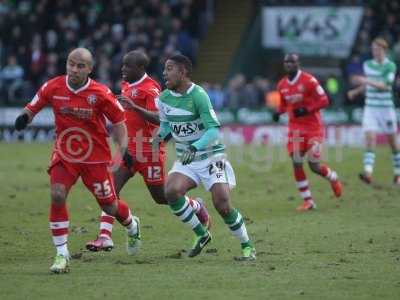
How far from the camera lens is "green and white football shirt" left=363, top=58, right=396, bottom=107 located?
19.2 meters

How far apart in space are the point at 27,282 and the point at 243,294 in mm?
2145

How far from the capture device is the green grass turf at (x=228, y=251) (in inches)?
368

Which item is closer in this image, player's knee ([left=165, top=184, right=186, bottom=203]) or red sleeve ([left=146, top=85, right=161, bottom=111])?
player's knee ([left=165, top=184, right=186, bottom=203])

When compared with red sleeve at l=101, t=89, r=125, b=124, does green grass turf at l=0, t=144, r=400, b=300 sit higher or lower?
lower

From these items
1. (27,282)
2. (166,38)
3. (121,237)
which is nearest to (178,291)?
(27,282)

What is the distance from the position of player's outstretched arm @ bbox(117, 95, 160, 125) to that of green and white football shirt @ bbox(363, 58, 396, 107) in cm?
840

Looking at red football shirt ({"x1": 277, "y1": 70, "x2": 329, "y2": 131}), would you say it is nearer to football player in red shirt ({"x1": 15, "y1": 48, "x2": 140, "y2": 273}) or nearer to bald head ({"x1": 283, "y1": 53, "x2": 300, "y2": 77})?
bald head ({"x1": 283, "y1": 53, "x2": 300, "y2": 77})

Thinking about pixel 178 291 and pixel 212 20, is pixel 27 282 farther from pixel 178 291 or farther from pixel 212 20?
pixel 212 20

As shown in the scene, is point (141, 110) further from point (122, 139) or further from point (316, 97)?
point (316, 97)

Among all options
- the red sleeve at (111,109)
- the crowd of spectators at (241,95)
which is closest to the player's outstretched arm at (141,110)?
the red sleeve at (111,109)

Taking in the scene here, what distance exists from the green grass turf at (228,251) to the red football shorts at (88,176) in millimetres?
782

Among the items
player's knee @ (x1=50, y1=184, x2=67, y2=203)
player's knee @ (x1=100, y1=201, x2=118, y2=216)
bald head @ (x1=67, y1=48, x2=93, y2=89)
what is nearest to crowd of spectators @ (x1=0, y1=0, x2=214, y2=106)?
player's knee @ (x1=100, y1=201, x2=118, y2=216)

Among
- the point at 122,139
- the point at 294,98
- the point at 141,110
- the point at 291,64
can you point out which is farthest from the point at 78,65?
the point at 294,98

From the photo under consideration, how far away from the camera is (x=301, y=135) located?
16594 millimetres
